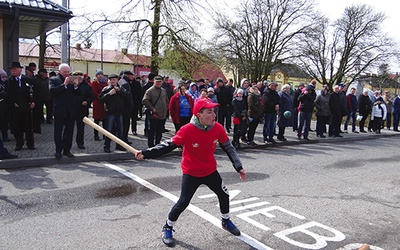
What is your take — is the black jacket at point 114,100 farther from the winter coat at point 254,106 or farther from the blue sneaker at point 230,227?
the blue sneaker at point 230,227

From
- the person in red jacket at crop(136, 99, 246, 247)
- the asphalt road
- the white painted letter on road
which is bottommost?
the white painted letter on road

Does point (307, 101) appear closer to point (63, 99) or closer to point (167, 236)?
point (63, 99)

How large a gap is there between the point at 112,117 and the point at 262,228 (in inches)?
208

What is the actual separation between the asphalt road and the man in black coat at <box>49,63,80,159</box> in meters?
0.61

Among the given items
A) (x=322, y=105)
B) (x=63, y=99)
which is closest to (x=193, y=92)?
(x=63, y=99)

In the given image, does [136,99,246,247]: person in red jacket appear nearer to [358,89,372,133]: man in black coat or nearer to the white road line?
the white road line

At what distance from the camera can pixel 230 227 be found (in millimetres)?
4184

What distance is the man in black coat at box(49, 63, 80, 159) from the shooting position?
743 centimetres

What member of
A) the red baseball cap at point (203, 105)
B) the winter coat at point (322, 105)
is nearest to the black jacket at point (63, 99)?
the red baseball cap at point (203, 105)

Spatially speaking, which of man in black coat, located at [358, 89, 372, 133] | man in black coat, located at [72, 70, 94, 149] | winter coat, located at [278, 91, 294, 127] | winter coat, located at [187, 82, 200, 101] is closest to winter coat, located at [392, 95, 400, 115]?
man in black coat, located at [358, 89, 372, 133]

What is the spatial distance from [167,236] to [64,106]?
4.67 meters

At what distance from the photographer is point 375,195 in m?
6.16

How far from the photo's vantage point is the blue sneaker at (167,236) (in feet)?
12.6

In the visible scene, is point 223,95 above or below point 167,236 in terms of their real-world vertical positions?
above
